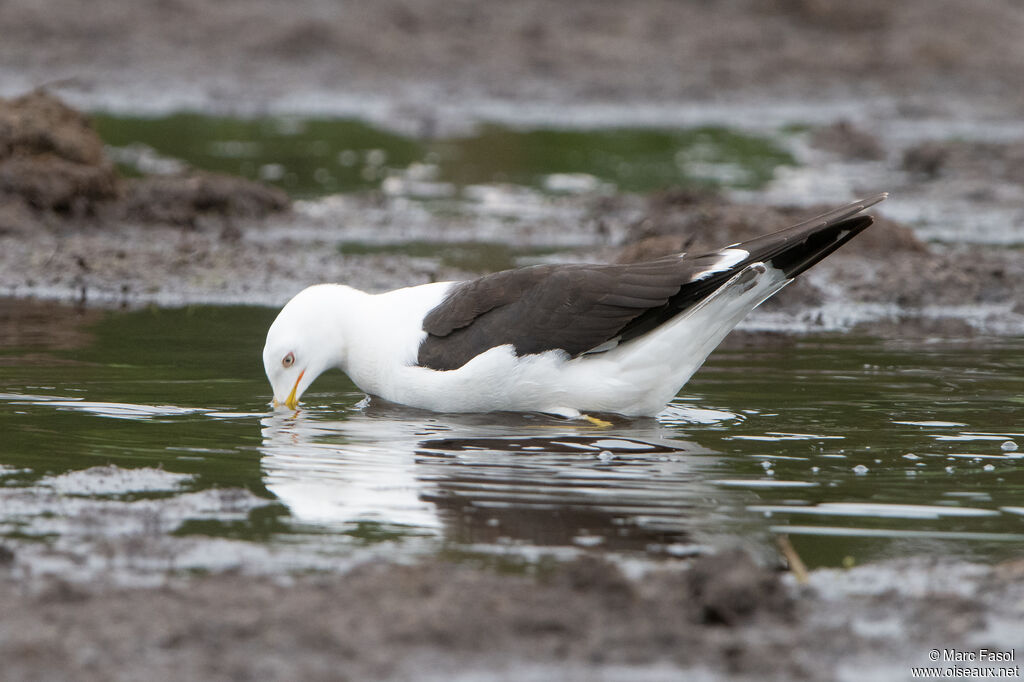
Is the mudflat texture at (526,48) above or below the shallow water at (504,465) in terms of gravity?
above

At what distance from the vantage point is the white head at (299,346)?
7801 mm

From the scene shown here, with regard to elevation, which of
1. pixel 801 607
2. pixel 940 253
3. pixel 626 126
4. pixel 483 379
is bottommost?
pixel 801 607

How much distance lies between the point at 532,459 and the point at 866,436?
168 centimetres

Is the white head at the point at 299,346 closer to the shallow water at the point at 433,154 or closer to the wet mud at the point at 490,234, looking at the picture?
the wet mud at the point at 490,234

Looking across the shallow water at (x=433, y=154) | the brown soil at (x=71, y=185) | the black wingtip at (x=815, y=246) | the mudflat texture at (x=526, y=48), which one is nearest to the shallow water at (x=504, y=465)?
the black wingtip at (x=815, y=246)

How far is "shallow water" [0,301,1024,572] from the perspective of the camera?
5.57 metres

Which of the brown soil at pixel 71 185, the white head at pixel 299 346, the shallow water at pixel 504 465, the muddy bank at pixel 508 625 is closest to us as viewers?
the muddy bank at pixel 508 625

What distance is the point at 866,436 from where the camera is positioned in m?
7.34

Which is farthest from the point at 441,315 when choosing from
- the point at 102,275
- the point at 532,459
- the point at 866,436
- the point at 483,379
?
the point at 102,275

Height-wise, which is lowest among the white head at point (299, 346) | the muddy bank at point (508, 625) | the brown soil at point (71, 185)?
the muddy bank at point (508, 625)

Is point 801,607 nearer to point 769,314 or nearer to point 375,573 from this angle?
point 375,573

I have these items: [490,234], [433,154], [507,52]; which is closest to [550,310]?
[490,234]

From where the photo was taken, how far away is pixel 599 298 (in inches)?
→ 294

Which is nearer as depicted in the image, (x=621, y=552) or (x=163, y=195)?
(x=621, y=552)
